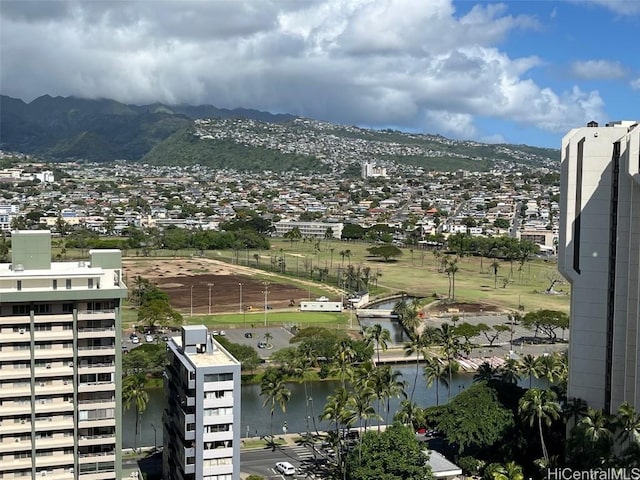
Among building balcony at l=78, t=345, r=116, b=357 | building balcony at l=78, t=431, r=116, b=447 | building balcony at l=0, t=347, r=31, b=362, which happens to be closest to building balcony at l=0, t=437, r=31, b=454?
building balcony at l=78, t=431, r=116, b=447

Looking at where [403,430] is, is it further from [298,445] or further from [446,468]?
[298,445]

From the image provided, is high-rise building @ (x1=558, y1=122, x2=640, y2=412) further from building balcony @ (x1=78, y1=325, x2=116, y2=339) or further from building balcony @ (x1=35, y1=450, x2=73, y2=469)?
building balcony @ (x1=35, y1=450, x2=73, y2=469)

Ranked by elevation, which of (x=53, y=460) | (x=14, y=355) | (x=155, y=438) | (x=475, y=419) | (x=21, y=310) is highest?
(x=21, y=310)

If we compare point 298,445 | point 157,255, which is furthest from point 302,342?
point 157,255

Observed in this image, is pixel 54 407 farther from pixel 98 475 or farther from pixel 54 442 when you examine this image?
pixel 98 475

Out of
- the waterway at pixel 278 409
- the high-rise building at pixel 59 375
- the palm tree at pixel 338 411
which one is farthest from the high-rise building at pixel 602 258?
the high-rise building at pixel 59 375

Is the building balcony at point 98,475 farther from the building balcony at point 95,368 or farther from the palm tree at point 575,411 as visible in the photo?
the palm tree at point 575,411

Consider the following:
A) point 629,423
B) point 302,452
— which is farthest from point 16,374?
point 629,423
